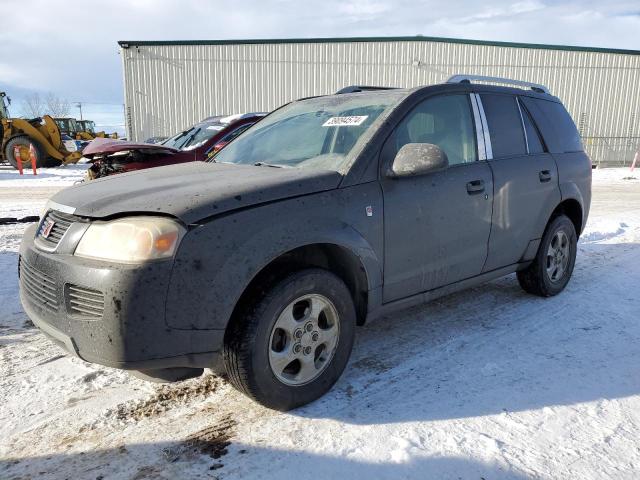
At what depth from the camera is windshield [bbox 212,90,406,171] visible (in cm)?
307

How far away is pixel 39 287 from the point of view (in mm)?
2496

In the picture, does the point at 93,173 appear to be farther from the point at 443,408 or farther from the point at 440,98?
the point at 443,408

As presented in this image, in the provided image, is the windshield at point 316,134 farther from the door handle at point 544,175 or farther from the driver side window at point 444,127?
the door handle at point 544,175

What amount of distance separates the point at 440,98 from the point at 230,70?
72.5 feet

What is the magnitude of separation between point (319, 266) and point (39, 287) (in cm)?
141

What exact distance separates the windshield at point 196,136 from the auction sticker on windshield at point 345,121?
13.3 ft

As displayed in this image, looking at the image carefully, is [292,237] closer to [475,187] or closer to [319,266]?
[319,266]

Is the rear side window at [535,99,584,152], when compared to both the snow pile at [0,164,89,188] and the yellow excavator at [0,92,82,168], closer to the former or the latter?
the snow pile at [0,164,89,188]

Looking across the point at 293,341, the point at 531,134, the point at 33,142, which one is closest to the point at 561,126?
the point at 531,134

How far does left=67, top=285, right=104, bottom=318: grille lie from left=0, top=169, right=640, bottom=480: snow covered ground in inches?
25.7

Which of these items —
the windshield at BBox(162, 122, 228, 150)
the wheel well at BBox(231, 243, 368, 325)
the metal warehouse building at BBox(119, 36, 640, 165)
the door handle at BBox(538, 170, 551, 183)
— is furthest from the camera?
the metal warehouse building at BBox(119, 36, 640, 165)

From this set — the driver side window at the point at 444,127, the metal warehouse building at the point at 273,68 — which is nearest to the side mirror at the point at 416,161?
the driver side window at the point at 444,127

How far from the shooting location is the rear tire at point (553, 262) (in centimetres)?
429

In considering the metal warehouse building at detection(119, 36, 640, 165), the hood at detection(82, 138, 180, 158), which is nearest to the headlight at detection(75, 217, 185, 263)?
the hood at detection(82, 138, 180, 158)
